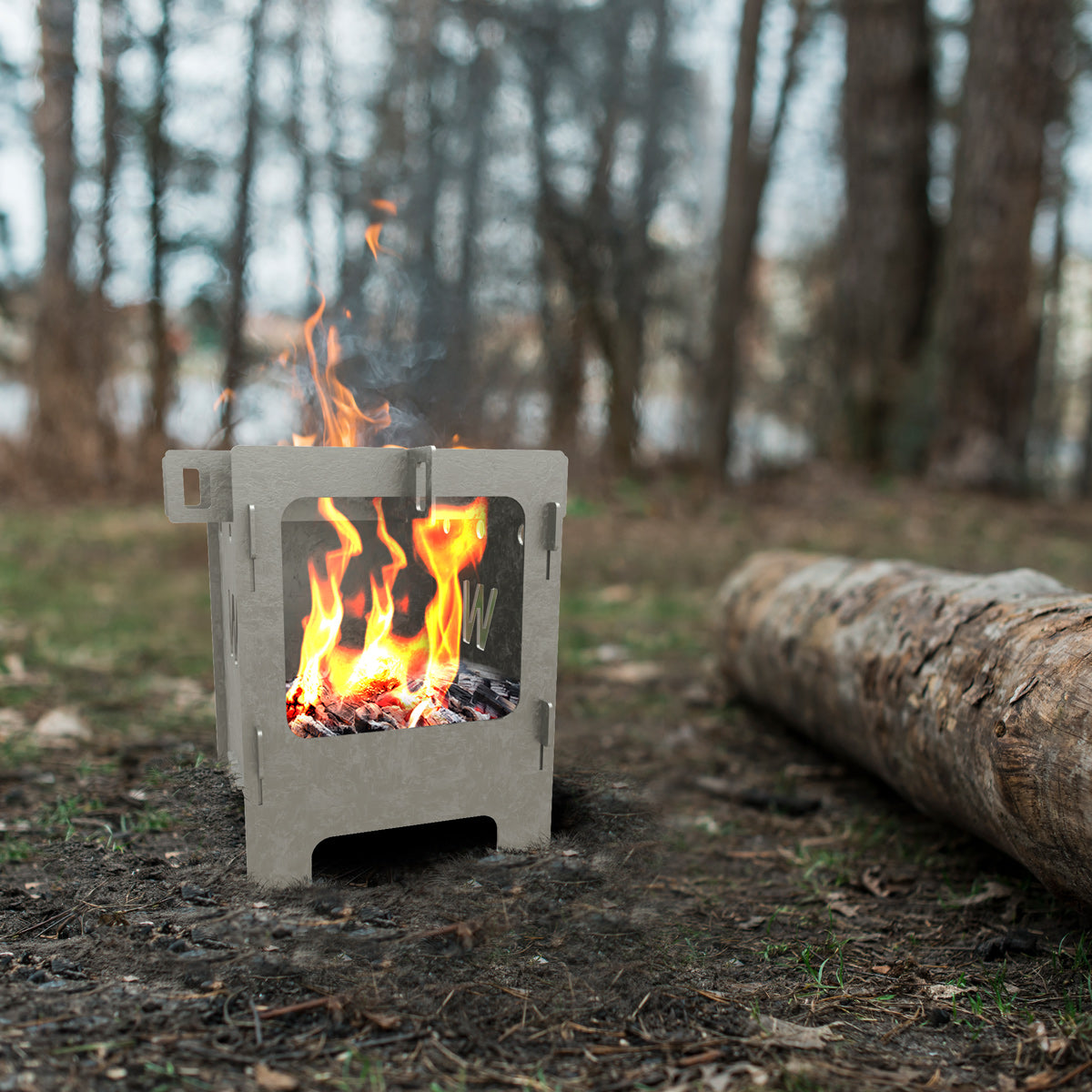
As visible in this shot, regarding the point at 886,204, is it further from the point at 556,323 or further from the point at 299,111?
the point at 299,111

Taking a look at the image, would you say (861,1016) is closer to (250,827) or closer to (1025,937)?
(1025,937)

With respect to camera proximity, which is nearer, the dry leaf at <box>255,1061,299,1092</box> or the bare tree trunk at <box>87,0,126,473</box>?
the dry leaf at <box>255,1061,299,1092</box>

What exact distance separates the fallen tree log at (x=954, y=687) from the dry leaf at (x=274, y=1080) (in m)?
1.59

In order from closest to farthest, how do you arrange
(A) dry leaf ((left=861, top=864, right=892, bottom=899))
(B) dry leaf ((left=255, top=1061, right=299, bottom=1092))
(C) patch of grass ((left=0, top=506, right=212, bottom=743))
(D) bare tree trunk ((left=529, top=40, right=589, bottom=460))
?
(B) dry leaf ((left=255, top=1061, right=299, bottom=1092)), (A) dry leaf ((left=861, top=864, right=892, bottom=899)), (C) patch of grass ((left=0, top=506, right=212, bottom=743)), (D) bare tree trunk ((left=529, top=40, right=589, bottom=460))

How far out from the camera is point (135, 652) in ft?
15.3

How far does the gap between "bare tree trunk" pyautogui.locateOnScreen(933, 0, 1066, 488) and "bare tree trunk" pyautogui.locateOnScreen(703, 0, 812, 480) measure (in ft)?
5.97

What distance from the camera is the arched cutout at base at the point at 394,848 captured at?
7.34 feet

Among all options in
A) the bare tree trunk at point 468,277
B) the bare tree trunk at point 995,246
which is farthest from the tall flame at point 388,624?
the bare tree trunk at point 995,246

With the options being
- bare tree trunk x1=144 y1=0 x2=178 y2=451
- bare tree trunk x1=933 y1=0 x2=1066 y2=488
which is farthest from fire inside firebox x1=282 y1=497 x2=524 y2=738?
bare tree trunk x1=144 y1=0 x2=178 y2=451

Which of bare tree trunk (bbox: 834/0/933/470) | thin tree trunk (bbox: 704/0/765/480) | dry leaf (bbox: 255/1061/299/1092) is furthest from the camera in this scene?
bare tree trunk (bbox: 834/0/933/470)

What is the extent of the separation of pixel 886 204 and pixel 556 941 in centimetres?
861

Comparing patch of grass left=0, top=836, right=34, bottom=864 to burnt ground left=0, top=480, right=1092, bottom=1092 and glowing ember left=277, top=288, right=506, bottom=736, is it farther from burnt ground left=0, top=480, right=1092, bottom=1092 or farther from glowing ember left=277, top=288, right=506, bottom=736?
glowing ember left=277, top=288, right=506, bottom=736

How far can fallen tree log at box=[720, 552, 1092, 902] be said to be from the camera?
1.92 meters

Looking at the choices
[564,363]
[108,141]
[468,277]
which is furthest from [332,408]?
[108,141]
